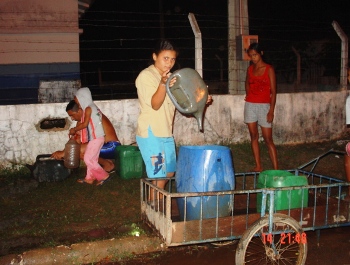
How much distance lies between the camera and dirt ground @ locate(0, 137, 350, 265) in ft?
12.7

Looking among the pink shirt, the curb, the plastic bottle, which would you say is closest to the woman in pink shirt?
the pink shirt

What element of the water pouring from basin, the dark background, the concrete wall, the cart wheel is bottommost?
the cart wheel

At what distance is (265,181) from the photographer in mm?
3838

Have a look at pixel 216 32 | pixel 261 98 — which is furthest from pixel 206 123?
pixel 216 32

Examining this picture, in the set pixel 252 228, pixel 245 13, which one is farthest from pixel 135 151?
pixel 245 13

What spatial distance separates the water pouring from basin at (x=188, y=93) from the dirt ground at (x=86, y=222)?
3.63ft

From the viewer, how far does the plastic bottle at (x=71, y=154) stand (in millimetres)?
6064

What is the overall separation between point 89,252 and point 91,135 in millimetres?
2164

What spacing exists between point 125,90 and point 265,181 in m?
21.2

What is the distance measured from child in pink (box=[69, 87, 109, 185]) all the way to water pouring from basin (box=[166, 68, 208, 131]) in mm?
2263

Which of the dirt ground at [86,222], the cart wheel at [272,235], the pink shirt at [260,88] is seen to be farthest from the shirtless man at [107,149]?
the cart wheel at [272,235]

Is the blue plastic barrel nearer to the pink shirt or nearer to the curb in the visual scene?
the curb

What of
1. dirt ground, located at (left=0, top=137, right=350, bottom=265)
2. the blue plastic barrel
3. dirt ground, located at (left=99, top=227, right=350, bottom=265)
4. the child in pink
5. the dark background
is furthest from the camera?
the dark background

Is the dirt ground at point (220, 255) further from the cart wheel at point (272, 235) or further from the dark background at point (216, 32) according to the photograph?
the dark background at point (216, 32)
